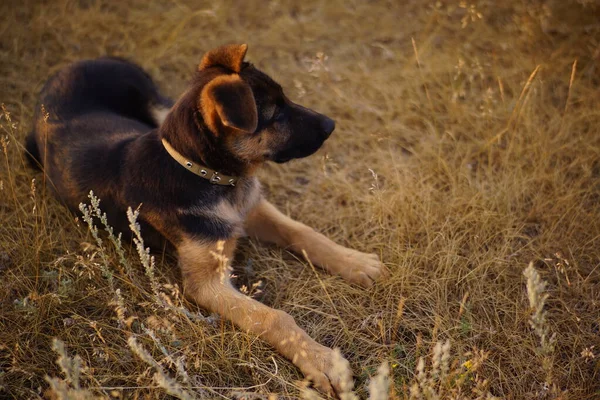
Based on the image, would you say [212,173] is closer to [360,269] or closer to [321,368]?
[360,269]

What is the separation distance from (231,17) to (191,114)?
426cm

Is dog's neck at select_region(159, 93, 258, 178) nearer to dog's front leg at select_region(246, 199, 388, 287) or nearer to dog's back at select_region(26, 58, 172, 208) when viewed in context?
dog's back at select_region(26, 58, 172, 208)

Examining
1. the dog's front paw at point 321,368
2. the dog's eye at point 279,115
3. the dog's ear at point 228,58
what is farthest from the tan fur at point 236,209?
the dog's front paw at point 321,368

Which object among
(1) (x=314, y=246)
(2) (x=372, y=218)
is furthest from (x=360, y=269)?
(2) (x=372, y=218)

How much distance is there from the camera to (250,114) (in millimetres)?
2854

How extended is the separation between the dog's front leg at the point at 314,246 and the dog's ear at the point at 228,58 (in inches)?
49.1

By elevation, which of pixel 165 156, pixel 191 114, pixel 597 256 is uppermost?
pixel 191 114

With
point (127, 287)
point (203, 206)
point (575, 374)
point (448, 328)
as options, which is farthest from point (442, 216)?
point (127, 287)

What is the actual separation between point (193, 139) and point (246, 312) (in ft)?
4.08

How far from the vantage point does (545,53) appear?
5.84 metres

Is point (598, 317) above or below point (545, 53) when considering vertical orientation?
below

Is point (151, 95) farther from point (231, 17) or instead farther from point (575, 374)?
point (575, 374)

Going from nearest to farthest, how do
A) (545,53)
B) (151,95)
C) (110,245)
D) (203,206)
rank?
(203,206), (110,245), (151,95), (545,53)

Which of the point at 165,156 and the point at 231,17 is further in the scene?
the point at 231,17
